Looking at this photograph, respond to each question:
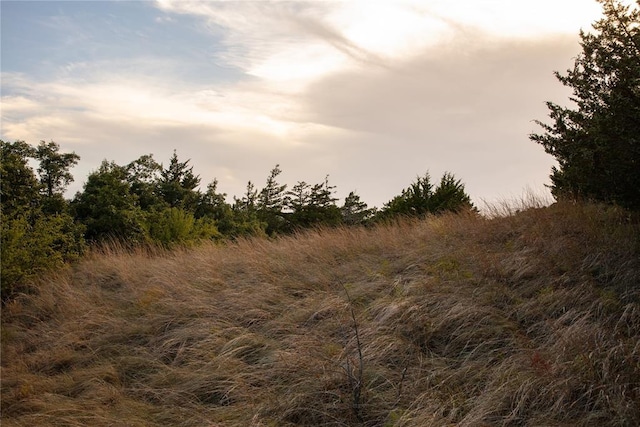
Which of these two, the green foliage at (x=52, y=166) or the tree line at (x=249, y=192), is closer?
the tree line at (x=249, y=192)

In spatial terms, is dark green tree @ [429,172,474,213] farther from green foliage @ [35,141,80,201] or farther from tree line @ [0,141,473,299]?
green foliage @ [35,141,80,201]

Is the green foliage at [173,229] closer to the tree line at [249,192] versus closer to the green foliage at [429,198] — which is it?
the tree line at [249,192]

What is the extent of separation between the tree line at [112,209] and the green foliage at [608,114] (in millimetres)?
4461

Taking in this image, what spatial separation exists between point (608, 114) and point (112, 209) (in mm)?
11301

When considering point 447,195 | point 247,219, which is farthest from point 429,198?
point 247,219

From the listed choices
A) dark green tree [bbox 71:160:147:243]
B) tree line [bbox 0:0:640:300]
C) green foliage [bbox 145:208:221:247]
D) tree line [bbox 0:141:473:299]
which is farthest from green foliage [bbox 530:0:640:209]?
dark green tree [bbox 71:160:147:243]

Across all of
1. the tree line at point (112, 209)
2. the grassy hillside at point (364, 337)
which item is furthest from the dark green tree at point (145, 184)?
the grassy hillside at point (364, 337)

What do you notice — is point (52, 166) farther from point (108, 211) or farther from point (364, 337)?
point (364, 337)

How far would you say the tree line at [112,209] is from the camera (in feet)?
32.0

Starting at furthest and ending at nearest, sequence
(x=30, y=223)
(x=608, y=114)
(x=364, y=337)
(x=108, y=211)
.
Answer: (x=108, y=211) → (x=30, y=223) → (x=608, y=114) → (x=364, y=337)

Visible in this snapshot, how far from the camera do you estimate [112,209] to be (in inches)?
519

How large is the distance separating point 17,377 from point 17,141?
8.87 meters

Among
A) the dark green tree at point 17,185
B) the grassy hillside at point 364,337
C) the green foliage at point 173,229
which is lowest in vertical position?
the grassy hillside at point 364,337

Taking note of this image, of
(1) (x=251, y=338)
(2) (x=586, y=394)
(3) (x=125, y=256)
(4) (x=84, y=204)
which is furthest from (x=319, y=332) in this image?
(4) (x=84, y=204)
